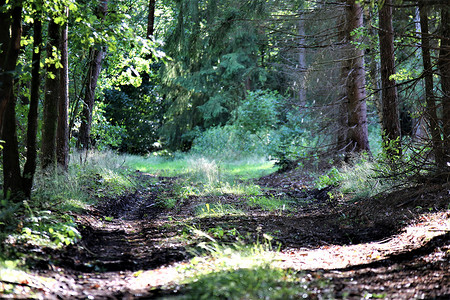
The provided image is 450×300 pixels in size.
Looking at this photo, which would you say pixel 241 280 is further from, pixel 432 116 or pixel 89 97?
pixel 89 97

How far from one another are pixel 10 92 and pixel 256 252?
10.6ft

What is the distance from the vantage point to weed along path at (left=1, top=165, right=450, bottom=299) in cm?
323

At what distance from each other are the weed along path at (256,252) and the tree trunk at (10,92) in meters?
0.97

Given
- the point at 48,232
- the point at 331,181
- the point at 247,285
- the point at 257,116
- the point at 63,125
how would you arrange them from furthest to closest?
1. the point at 257,116
2. the point at 331,181
3. the point at 63,125
4. the point at 48,232
5. the point at 247,285

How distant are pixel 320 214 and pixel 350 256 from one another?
9.52 feet

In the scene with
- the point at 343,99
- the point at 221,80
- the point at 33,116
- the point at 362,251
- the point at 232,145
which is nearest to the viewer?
the point at 362,251

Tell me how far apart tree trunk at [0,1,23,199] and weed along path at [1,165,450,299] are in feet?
3.17

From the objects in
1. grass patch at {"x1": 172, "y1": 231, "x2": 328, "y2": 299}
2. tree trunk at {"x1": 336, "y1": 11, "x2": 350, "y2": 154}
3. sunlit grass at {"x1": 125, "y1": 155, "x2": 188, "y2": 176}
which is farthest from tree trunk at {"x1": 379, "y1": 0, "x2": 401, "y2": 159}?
sunlit grass at {"x1": 125, "y1": 155, "x2": 188, "y2": 176}

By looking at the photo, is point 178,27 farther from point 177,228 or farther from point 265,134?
point 177,228

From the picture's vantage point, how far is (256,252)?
396cm

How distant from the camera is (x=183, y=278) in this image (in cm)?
360

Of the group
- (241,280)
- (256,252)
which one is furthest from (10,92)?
(241,280)

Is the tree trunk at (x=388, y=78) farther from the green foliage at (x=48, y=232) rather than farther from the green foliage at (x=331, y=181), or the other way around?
the green foliage at (x=48, y=232)

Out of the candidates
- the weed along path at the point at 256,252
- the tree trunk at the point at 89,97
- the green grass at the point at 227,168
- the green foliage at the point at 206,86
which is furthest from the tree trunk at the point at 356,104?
the green foliage at the point at 206,86
